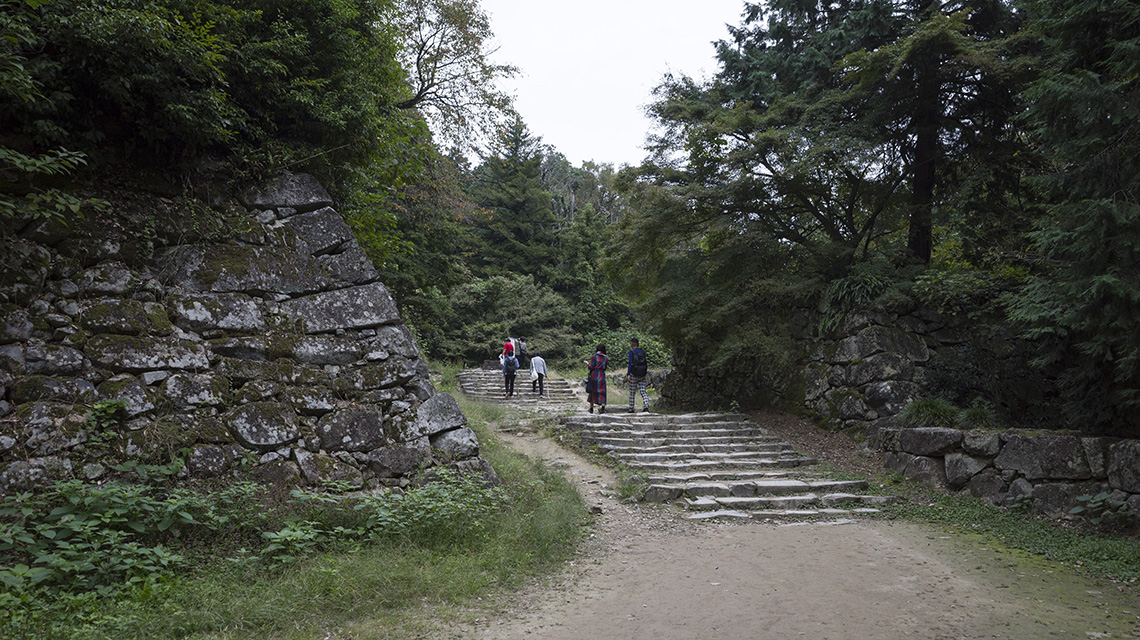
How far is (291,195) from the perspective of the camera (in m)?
6.31

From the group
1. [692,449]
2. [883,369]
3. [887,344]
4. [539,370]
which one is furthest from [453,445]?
[539,370]

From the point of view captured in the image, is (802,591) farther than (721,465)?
No

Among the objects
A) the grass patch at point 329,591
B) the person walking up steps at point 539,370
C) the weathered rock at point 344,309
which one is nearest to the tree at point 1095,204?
the grass patch at point 329,591

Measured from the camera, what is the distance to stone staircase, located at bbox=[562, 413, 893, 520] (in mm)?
6996

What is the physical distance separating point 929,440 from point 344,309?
7.32 m

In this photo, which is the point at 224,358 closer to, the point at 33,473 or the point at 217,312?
the point at 217,312

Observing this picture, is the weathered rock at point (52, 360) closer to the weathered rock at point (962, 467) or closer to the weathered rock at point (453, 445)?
the weathered rock at point (453, 445)

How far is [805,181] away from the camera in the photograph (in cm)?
1044

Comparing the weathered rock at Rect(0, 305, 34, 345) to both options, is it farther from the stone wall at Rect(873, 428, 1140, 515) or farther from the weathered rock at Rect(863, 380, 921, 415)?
the weathered rock at Rect(863, 380, 921, 415)

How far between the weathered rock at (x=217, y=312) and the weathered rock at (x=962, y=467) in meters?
7.95

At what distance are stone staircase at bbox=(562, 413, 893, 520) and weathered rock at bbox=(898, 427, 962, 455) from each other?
871 millimetres

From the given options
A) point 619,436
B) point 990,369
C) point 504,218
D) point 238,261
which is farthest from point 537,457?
point 504,218

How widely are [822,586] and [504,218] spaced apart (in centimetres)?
2903

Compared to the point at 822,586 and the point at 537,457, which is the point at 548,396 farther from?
the point at 822,586
